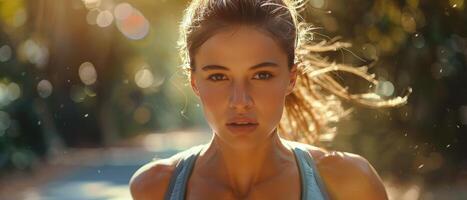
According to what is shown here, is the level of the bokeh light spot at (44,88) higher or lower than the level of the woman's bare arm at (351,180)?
lower

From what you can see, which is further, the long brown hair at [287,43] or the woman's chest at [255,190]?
the woman's chest at [255,190]

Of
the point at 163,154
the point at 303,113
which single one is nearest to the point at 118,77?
the point at 163,154

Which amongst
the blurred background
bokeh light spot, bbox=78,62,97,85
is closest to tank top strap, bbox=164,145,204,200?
the blurred background

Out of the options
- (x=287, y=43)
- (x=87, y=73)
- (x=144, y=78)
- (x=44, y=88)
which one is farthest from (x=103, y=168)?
(x=287, y=43)

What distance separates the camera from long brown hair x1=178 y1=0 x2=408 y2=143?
2.42 meters

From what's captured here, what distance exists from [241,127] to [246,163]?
0.27 meters

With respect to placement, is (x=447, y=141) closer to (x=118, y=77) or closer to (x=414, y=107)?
(x=414, y=107)

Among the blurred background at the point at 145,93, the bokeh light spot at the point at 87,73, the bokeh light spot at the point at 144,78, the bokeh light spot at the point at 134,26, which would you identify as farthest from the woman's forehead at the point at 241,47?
the bokeh light spot at the point at 144,78

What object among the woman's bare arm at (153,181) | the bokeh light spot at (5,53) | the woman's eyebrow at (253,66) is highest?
the woman's eyebrow at (253,66)

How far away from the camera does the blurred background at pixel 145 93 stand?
194 inches

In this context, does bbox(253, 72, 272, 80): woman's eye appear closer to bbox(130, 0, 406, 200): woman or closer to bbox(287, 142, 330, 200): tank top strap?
bbox(130, 0, 406, 200): woman

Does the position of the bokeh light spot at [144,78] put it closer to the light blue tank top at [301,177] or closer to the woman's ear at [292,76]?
the light blue tank top at [301,177]

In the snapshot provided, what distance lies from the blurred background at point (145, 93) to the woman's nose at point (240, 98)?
83cm

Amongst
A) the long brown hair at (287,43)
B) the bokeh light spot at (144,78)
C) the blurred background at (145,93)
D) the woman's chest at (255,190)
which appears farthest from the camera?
the bokeh light spot at (144,78)
